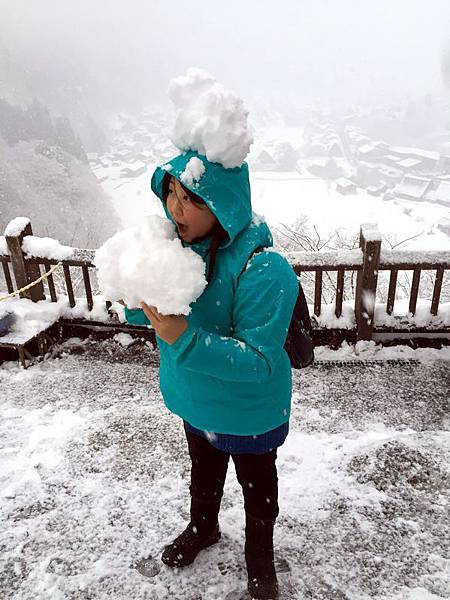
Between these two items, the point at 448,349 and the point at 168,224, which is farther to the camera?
the point at 448,349

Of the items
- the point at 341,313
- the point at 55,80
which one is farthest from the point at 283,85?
the point at 341,313

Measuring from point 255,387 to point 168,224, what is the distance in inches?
26.3

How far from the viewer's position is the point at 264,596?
222 cm

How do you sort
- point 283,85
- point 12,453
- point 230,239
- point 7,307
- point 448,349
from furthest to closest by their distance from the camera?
point 283,85, point 7,307, point 448,349, point 12,453, point 230,239

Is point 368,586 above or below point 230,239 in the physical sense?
below

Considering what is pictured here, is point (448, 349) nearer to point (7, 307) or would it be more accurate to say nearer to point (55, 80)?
point (7, 307)

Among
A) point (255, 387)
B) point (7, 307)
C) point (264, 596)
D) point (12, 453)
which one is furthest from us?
point (7, 307)

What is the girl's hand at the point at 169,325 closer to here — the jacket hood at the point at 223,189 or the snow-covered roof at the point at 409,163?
the jacket hood at the point at 223,189

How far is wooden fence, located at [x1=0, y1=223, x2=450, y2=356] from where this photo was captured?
4.22 m

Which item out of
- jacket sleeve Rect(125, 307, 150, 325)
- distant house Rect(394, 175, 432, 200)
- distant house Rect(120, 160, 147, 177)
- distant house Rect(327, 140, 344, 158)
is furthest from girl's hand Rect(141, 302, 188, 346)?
distant house Rect(327, 140, 344, 158)

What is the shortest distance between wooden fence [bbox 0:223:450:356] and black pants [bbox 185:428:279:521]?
8.11 feet

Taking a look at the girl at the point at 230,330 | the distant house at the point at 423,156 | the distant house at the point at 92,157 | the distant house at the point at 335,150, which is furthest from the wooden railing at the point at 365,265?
the distant house at the point at 335,150

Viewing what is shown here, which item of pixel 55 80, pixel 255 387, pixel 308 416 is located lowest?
pixel 308 416

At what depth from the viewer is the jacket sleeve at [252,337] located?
1441 mm
